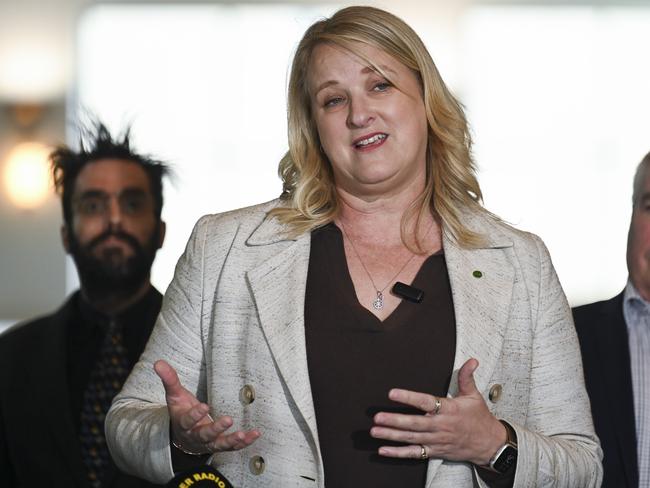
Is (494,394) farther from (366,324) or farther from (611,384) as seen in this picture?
(611,384)

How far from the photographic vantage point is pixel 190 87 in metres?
8.23

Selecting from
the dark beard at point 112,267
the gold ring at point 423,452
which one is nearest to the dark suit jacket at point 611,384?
the gold ring at point 423,452

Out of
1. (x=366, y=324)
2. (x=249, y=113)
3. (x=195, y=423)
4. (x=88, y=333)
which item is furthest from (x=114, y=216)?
Answer: (x=249, y=113)

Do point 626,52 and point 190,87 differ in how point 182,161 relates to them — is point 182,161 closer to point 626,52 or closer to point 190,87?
point 190,87

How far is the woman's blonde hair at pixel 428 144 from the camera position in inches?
93.6

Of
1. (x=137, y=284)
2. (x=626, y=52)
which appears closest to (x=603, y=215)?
(x=626, y=52)

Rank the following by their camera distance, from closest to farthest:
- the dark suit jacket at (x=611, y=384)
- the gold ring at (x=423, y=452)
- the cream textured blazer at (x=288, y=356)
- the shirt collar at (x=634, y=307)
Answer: the gold ring at (x=423, y=452) < the cream textured blazer at (x=288, y=356) < the dark suit jacket at (x=611, y=384) < the shirt collar at (x=634, y=307)

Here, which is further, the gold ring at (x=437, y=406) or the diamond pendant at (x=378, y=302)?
the diamond pendant at (x=378, y=302)

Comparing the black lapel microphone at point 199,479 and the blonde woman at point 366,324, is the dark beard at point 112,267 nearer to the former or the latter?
the blonde woman at point 366,324

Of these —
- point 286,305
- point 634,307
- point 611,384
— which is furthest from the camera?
point 634,307

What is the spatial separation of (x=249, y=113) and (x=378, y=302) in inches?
241

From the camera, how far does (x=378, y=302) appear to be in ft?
7.48

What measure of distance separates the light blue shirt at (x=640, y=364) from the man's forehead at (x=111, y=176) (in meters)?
1.75

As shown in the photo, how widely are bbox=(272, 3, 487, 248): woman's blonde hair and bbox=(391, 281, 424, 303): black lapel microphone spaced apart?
0.15 meters
